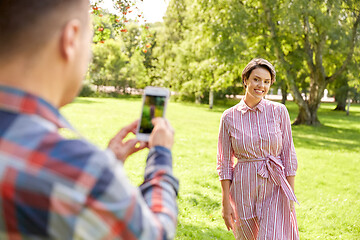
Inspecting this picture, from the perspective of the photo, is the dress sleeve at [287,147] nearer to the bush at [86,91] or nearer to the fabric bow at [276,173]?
the fabric bow at [276,173]

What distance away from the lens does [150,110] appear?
1.62 meters

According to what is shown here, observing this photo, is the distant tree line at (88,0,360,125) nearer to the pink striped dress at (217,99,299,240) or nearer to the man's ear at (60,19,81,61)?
the pink striped dress at (217,99,299,240)

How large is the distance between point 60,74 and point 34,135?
0.21 meters

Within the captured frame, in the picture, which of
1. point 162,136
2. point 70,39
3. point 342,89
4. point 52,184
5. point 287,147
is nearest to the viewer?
point 52,184

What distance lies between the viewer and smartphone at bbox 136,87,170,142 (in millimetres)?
1578

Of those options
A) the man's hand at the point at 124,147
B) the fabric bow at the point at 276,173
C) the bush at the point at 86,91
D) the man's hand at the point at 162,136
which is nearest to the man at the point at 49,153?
the man's hand at the point at 162,136

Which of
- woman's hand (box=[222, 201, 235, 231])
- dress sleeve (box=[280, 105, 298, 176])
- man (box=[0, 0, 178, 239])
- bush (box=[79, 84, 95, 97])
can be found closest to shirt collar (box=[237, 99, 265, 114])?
dress sleeve (box=[280, 105, 298, 176])

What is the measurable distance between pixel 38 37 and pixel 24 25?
44 millimetres

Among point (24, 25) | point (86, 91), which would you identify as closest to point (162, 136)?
point (24, 25)

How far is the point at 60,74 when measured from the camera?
1083mm

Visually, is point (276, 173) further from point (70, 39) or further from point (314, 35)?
point (314, 35)

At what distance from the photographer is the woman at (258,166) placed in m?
3.77

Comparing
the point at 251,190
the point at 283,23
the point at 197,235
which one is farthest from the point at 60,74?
the point at 283,23

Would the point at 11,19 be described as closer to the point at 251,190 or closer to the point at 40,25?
the point at 40,25
